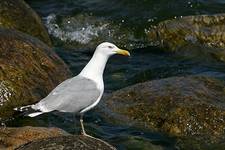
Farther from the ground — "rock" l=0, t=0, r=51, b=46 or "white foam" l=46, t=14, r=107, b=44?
"rock" l=0, t=0, r=51, b=46

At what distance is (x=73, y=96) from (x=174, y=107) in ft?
6.05

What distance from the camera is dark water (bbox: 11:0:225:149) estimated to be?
8836mm

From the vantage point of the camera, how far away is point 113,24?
1385 cm

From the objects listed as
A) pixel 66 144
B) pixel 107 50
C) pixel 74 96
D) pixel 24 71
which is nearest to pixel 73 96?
pixel 74 96

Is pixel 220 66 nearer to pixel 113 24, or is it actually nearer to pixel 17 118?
pixel 113 24

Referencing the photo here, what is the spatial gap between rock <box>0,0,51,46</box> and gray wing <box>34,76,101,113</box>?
428 centimetres

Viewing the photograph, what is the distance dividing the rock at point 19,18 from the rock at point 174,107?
282 cm

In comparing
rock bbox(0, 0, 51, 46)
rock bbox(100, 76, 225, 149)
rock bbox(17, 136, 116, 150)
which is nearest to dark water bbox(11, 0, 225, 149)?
rock bbox(100, 76, 225, 149)

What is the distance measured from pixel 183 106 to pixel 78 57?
150 inches

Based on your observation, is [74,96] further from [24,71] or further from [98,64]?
[24,71]

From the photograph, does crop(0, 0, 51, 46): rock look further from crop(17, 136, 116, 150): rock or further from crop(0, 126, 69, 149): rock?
crop(17, 136, 116, 150): rock

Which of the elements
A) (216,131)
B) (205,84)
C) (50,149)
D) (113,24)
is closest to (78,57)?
(113,24)

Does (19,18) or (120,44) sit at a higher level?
(19,18)

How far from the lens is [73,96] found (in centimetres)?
739
